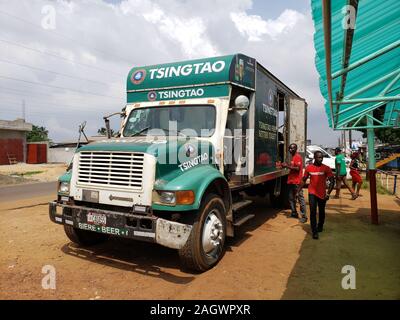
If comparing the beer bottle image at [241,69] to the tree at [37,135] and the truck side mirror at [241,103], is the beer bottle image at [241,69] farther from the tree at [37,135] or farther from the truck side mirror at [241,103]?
the tree at [37,135]

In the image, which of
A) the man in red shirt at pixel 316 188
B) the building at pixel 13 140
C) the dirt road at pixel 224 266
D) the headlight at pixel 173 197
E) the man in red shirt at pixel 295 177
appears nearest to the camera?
the dirt road at pixel 224 266

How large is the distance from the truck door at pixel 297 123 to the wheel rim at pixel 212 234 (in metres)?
4.76

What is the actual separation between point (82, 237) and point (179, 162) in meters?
2.25

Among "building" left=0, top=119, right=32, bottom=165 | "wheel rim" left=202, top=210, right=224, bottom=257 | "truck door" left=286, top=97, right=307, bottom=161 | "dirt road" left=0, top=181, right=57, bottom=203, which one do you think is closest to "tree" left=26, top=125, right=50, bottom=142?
"building" left=0, top=119, right=32, bottom=165

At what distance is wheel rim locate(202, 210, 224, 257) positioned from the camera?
4.47 metres

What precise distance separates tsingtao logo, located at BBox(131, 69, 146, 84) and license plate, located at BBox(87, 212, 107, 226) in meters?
2.88

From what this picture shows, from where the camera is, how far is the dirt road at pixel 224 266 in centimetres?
383

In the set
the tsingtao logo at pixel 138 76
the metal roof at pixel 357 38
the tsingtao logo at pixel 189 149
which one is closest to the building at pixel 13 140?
the tsingtao logo at pixel 138 76

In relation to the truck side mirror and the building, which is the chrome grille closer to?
the truck side mirror

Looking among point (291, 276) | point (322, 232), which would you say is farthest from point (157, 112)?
point (322, 232)

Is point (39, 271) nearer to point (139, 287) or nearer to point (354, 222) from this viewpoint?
point (139, 287)

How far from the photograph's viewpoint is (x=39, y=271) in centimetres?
442

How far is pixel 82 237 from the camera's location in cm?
527
